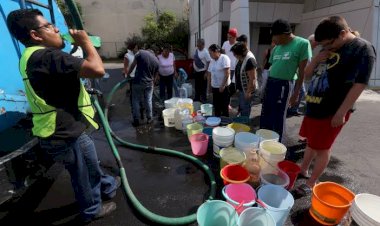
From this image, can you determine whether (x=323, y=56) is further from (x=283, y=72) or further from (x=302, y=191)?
(x=302, y=191)

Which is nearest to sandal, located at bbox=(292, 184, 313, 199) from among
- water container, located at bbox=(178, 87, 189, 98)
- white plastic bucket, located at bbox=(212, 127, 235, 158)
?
white plastic bucket, located at bbox=(212, 127, 235, 158)

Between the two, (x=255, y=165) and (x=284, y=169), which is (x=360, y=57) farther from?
(x=255, y=165)

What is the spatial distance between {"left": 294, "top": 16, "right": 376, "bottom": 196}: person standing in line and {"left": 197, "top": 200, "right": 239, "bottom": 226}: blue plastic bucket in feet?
4.05

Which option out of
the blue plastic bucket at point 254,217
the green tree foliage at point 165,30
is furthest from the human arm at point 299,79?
the green tree foliage at point 165,30

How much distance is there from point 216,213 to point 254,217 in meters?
0.36

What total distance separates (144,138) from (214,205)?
2.88 metres

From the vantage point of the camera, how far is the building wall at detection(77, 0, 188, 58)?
24734 millimetres

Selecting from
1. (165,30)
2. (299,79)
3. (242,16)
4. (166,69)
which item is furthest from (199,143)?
(165,30)

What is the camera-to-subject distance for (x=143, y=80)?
5082 millimetres

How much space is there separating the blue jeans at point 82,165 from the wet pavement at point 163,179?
298 mm

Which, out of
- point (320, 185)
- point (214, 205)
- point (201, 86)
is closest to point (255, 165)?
point (320, 185)

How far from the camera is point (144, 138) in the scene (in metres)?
4.85

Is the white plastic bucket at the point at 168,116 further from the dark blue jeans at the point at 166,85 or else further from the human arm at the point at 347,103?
the human arm at the point at 347,103

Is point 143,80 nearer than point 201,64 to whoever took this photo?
Yes
